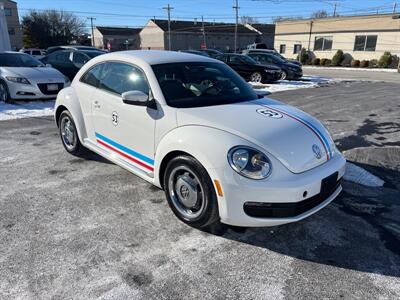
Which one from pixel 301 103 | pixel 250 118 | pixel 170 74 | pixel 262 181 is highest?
pixel 170 74

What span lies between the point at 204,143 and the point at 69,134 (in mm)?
2956

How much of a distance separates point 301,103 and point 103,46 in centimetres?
7193

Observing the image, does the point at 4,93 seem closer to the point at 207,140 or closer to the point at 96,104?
the point at 96,104

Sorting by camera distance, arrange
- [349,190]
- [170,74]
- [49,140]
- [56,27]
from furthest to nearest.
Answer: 1. [56,27]
2. [49,140]
3. [349,190]
4. [170,74]

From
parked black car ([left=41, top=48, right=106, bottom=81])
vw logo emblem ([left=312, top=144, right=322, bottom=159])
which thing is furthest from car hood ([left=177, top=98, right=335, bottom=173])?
parked black car ([left=41, top=48, right=106, bottom=81])

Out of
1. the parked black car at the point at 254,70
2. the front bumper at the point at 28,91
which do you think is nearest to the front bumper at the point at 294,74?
the parked black car at the point at 254,70

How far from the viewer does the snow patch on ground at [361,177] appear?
4386mm

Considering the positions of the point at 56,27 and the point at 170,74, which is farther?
the point at 56,27

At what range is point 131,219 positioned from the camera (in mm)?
3395

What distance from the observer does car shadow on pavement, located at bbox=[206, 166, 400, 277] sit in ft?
9.27

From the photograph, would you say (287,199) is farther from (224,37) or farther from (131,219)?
(224,37)

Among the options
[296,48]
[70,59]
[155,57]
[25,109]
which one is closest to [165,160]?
[155,57]

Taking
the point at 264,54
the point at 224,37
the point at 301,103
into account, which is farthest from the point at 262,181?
the point at 224,37

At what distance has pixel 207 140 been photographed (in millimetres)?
2910
